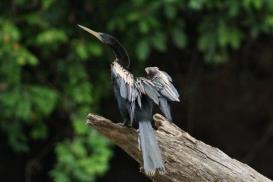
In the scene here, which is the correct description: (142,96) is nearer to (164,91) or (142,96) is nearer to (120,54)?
(164,91)

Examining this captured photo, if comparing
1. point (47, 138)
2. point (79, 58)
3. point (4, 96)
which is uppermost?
point (79, 58)

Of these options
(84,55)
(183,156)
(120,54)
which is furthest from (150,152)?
(84,55)

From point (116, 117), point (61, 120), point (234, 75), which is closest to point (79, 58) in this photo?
point (61, 120)

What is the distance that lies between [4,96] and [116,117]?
52.6 inches

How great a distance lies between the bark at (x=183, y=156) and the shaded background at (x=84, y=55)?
1.40 metres

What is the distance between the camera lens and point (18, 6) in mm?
4422

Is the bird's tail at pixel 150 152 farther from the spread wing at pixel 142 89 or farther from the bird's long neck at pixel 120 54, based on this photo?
the bird's long neck at pixel 120 54

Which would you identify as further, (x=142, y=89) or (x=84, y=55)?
(x=84, y=55)

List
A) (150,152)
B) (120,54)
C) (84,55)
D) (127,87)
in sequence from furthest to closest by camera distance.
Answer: (84,55), (120,54), (127,87), (150,152)

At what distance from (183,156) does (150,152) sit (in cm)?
22

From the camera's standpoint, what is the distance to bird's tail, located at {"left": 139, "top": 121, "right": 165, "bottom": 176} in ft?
8.25

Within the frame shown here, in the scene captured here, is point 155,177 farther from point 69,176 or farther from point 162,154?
point 69,176

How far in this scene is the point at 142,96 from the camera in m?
2.73

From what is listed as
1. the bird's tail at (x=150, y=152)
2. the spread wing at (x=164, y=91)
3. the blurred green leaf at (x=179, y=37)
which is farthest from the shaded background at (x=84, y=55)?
the bird's tail at (x=150, y=152)
